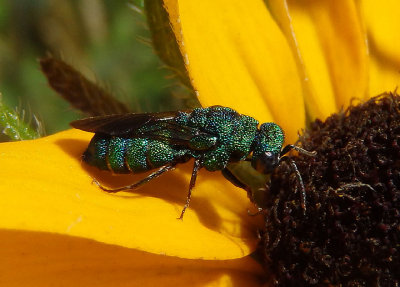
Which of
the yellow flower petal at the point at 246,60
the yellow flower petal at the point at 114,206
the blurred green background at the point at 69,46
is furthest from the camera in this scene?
the blurred green background at the point at 69,46

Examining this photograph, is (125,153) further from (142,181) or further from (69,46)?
(69,46)

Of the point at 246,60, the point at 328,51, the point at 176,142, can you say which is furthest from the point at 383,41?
the point at 176,142

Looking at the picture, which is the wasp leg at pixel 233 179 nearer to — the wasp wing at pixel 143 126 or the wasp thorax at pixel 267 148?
the wasp thorax at pixel 267 148

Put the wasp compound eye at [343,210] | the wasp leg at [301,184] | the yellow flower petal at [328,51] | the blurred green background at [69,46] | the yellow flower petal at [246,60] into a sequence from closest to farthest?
the wasp compound eye at [343,210], the wasp leg at [301,184], the yellow flower petal at [246,60], the yellow flower petal at [328,51], the blurred green background at [69,46]

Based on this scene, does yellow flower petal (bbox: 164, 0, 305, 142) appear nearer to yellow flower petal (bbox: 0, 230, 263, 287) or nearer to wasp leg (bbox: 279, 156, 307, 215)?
wasp leg (bbox: 279, 156, 307, 215)

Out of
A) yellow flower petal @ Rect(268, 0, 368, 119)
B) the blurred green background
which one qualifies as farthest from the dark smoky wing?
the blurred green background

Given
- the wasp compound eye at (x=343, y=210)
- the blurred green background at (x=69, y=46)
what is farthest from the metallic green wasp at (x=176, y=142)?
the blurred green background at (x=69, y=46)
